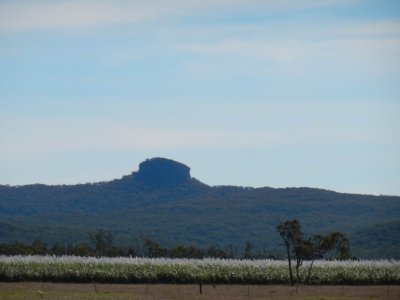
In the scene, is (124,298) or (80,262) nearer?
(124,298)

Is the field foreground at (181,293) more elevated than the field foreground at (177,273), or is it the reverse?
the field foreground at (177,273)

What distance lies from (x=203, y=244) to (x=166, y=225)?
1899 cm

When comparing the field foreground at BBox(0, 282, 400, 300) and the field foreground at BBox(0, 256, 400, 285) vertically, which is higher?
the field foreground at BBox(0, 256, 400, 285)

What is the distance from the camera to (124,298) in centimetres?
4297

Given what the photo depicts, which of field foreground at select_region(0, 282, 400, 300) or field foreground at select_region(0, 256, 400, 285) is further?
field foreground at select_region(0, 256, 400, 285)

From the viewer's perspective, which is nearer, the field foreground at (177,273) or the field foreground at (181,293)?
the field foreground at (181,293)

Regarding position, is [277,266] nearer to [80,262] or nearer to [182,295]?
[80,262]

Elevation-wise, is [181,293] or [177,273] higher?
[177,273]

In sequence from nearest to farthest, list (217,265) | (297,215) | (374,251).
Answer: (217,265) → (374,251) → (297,215)

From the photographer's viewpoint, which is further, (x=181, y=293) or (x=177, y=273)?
(x=177, y=273)

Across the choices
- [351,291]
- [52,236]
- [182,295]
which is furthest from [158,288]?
[52,236]

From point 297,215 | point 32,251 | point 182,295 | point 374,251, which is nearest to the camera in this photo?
point 182,295

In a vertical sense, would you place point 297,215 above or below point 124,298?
above

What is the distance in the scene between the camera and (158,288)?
178 feet
